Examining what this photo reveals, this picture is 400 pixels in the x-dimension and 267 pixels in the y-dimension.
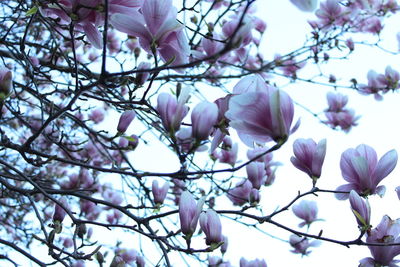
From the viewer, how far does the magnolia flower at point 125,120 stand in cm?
109

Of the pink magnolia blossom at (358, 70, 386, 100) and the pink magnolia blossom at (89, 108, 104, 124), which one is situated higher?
the pink magnolia blossom at (89, 108, 104, 124)

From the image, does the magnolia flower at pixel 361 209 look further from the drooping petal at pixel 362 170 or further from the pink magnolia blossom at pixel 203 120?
the pink magnolia blossom at pixel 203 120

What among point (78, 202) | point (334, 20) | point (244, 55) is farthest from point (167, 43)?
point (78, 202)

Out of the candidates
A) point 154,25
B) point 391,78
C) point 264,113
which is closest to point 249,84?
point 264,113

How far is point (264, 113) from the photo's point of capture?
2.52 ft

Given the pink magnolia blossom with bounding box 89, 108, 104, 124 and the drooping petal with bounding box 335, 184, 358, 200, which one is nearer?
the drooping petal with bounding box 335, 184, 358, 200

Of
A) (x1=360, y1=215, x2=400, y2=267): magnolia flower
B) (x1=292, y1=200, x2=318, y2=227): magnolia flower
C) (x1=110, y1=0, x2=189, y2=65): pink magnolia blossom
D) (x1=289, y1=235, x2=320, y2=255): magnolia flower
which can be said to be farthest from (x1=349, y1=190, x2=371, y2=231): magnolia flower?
(x1=289, y1=235, x2=320, y2=255): magnolia flower

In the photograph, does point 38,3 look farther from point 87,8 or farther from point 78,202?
point 78,202

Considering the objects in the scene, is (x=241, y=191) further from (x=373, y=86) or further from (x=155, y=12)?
(x=373, y=86)

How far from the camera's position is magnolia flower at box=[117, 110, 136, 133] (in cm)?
109

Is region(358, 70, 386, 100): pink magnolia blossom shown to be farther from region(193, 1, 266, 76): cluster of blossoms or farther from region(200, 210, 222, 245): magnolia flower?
region(200, 210, 222, 245): magnolia flower

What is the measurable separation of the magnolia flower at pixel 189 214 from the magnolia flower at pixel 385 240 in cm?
38

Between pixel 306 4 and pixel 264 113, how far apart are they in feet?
0.70

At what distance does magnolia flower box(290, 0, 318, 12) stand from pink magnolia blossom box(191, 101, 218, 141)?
8.9 inches
